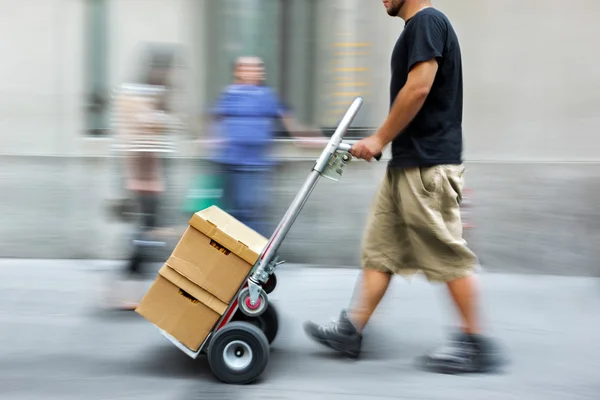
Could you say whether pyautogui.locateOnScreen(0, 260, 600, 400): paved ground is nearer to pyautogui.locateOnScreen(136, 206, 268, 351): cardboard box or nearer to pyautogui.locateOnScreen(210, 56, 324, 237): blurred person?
pyautogui.locateOnScreen(136, 206, 268, 351): cardboard box

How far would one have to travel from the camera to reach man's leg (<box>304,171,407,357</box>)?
448cm

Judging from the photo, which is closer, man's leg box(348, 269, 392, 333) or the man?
the man

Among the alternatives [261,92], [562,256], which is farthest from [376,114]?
[562,256]

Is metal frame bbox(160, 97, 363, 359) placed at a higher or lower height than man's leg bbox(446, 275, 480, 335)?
higher

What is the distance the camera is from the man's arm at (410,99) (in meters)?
4.13

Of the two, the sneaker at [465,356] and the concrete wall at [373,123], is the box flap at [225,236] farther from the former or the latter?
the concrete wall at [373,123]

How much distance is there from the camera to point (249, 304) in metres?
4.08

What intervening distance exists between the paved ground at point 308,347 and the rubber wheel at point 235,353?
0.07 m

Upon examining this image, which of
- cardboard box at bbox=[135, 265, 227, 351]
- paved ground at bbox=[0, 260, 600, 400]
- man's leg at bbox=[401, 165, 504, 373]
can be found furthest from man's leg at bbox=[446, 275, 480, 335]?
cardboard box at bbox=[135, 265, 227, 351]

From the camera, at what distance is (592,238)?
6.86m

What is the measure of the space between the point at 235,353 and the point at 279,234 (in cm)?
61

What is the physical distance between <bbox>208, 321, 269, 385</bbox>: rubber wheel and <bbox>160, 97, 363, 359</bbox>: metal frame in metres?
0.09

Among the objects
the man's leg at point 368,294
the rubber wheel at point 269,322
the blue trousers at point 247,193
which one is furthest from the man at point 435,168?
the blue trousers at point 247,193

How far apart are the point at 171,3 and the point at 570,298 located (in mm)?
3927
